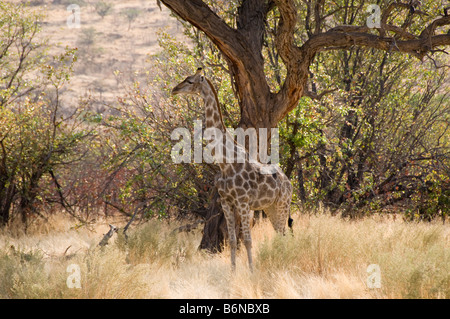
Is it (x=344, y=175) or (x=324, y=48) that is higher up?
(x=324, y=48)

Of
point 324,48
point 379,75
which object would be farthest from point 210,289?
point 379,75

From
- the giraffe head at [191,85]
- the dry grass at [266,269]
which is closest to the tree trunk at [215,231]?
the dry grass at [266,269]

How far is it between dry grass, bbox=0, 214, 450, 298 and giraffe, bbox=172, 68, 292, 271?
46 centimetres

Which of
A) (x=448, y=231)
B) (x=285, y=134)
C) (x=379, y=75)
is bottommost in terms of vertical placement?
(x=448, y=231)

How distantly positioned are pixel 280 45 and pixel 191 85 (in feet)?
5.53

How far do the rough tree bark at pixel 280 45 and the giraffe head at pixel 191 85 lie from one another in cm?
113

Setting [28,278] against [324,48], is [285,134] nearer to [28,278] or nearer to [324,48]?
[324,48]

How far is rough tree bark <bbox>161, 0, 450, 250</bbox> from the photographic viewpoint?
7047mm

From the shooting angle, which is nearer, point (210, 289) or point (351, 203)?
point (210, 289)

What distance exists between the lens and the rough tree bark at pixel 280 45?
705cm

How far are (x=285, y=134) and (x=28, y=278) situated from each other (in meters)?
5.55

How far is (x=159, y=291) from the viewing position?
547 centimetres

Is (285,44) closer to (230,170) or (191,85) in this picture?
(191,85)

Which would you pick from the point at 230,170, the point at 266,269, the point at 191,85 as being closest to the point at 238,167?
the point at 230,170
